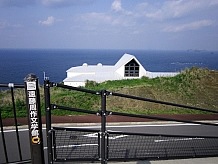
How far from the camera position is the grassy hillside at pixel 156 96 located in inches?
504

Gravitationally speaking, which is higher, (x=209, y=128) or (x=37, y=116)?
(x=37, y=116)

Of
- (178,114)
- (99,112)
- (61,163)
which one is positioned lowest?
(178,114)

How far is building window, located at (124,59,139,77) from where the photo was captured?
31703 millimetres

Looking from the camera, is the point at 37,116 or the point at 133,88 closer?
the point at 37,116

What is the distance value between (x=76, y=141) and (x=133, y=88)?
12.4 metres

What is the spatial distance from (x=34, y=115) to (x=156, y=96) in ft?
48.7

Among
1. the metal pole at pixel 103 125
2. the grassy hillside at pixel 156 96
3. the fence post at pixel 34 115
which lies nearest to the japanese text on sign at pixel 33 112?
the fence post at pixel 34 115

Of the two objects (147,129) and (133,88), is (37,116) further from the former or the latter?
(133,88)

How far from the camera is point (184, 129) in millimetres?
8969

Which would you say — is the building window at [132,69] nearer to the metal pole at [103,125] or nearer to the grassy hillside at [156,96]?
the grassy hillside at [156,96]

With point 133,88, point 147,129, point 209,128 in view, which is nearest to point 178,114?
point 209,128

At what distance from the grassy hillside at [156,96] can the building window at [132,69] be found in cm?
1043

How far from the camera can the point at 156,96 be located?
16.7 m

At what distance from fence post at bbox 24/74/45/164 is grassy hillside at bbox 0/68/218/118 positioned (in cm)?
711
